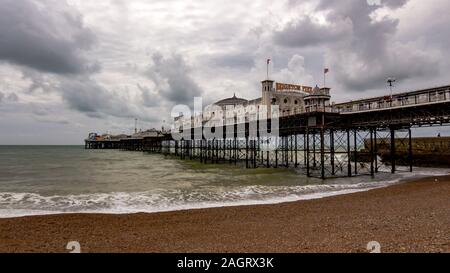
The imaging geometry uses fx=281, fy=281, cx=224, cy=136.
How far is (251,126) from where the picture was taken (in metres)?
39.4

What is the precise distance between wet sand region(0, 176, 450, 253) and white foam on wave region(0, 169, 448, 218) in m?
1.72

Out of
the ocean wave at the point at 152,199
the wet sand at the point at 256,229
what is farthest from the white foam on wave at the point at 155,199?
the wet sand at the point at 256,229

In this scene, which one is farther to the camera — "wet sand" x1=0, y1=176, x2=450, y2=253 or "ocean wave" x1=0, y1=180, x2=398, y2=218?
"ocean wave" x1=0, y1=180, x2=398, y2=218

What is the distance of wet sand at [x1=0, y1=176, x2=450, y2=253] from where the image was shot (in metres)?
7.16

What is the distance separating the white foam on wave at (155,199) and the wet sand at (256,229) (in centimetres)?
172

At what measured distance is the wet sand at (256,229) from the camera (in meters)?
7.16

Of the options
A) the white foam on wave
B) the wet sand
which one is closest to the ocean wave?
the white foam on wave

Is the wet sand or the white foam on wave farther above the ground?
the wet sand

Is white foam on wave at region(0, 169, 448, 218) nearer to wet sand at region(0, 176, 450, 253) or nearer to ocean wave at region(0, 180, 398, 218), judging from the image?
ocean wave at region(0, 180, 398, 218)

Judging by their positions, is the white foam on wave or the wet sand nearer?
the wet sand

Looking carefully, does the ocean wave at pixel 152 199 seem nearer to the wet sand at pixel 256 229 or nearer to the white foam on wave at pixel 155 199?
the white foam on wave at pixel 155 199

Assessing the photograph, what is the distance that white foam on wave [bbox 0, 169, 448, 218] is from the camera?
13812 mm
